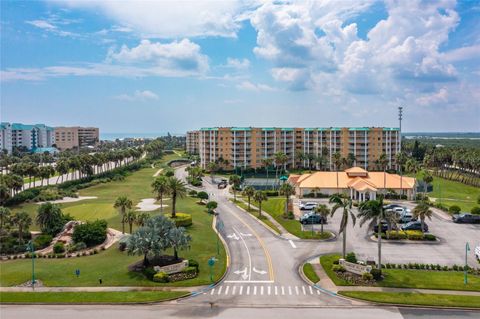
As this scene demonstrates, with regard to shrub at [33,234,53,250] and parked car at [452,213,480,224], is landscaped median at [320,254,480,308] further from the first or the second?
shrub at [33,234,53,250]

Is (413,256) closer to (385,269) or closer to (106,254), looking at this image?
(385,269)

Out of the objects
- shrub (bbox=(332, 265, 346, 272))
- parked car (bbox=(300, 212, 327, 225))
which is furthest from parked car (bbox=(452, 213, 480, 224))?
shrub (bbox=(332, 265, 346, 272))

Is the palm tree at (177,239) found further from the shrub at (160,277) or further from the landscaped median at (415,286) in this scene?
the landscaped median at (415,286)

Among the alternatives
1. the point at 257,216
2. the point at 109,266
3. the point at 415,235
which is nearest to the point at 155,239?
the point at 109,266

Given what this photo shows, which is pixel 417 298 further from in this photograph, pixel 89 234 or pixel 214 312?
pixel 89 234

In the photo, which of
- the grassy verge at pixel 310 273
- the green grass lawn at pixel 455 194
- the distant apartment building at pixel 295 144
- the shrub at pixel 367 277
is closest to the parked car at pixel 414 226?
the shrub at pixel 367 277
